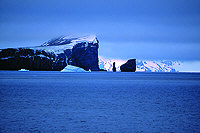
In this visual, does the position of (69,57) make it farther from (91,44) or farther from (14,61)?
(14,61)

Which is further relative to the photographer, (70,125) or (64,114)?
(64,114)

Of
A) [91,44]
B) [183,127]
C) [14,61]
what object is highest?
[91,44]

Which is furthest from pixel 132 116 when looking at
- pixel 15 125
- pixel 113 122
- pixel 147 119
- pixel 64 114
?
pixel 15 125

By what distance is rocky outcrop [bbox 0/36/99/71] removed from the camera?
17712cm

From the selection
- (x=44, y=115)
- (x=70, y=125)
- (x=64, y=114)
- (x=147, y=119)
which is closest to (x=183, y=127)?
(x=147, y=119)

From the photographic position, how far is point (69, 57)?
187 metres

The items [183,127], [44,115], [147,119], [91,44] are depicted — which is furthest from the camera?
[91,44]

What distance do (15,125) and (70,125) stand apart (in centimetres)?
192

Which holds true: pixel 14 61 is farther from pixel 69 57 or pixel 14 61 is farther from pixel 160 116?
pixel 160 116

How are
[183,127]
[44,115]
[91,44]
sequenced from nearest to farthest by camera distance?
[183,127] < [44,115] < [91,44]

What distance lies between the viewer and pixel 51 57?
183000mm

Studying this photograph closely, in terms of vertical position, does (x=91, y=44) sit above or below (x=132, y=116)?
above

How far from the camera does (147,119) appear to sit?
9.57 metres

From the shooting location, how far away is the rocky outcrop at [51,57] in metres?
177
